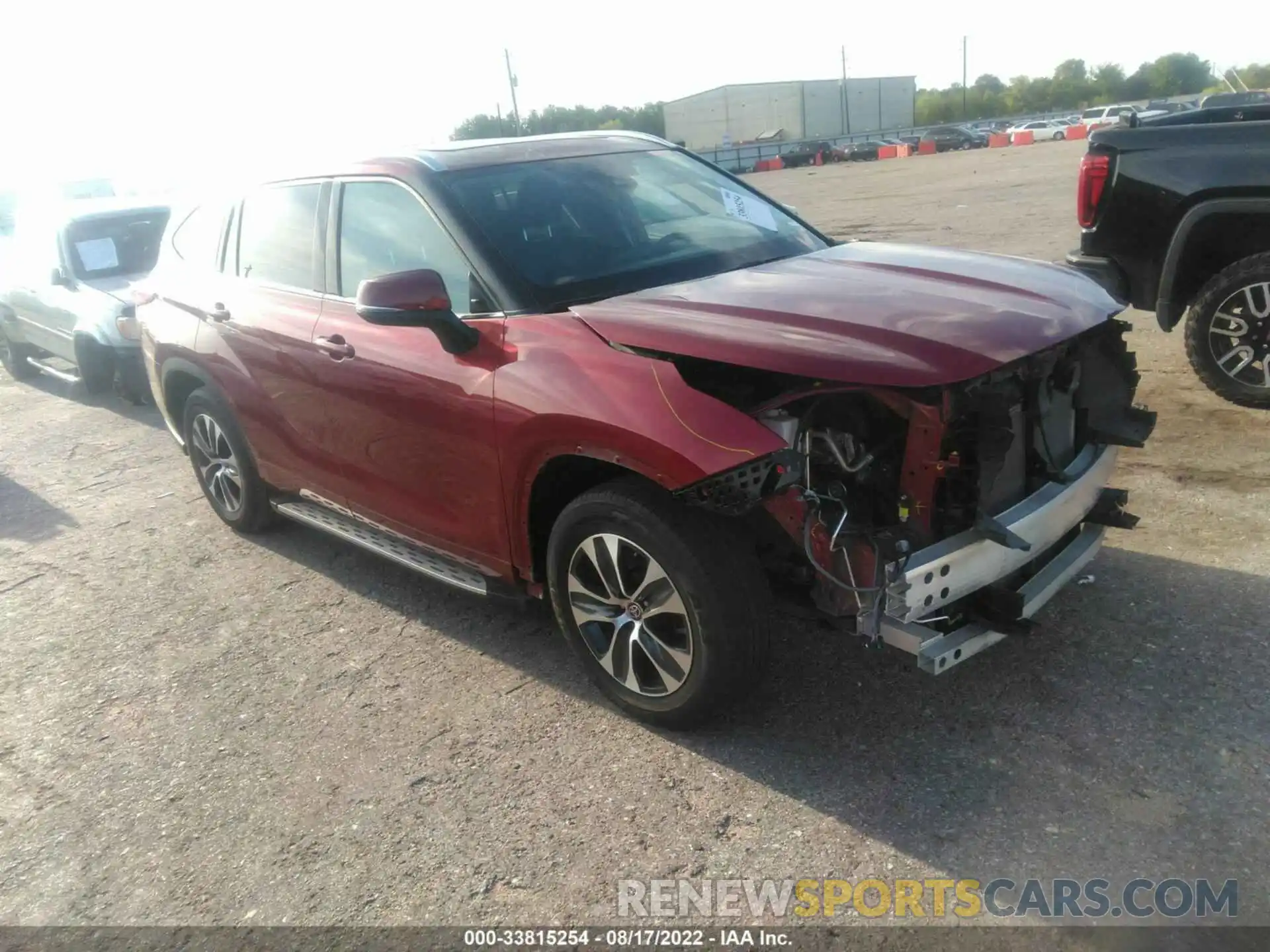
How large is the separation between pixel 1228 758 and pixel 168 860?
10.3 ft

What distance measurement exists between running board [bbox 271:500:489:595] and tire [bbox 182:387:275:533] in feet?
1.04

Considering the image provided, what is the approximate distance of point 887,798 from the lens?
2953 millimetres

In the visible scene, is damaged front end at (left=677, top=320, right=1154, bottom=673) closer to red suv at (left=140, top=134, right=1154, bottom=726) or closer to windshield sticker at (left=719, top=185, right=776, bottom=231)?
red suv at (left=140, top=134, right=1154, bottom=726)

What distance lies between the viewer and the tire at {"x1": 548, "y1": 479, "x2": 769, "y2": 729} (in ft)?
9.78

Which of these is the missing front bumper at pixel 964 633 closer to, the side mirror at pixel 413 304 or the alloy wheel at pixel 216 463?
the side mirror at pixel 413 304

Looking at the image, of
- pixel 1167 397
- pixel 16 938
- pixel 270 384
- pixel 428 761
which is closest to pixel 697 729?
pixel 428 761

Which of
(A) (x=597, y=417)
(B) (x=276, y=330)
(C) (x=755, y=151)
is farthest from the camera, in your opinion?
(C) (x=755, y=151)

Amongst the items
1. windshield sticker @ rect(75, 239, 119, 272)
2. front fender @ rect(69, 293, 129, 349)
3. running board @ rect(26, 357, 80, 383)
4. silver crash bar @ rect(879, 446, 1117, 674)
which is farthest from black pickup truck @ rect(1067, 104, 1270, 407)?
running board @ rect(26, 357, 80, 383)

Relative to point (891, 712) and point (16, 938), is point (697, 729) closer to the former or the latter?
point (891, 712)

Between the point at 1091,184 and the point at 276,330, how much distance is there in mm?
4691

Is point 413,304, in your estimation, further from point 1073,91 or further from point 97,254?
point 1073,91

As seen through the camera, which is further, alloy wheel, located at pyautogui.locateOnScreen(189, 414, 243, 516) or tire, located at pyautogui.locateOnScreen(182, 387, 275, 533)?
alloy wheel, located at pyautogui.locateOnScreen(189, 414, 243, 516)

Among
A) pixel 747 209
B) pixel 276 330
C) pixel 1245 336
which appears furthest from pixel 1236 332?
pixel 276 330

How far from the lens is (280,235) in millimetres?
4578
